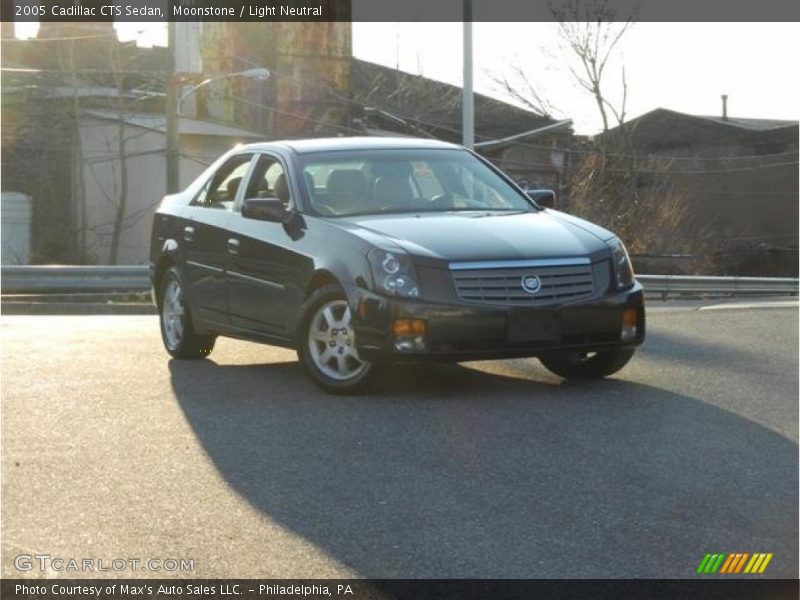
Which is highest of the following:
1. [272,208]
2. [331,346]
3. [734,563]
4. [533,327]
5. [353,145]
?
[353,145]

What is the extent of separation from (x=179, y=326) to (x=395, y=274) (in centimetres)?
275

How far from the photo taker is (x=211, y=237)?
998 cm

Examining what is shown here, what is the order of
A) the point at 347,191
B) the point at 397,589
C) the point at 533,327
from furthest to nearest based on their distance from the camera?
1. the point at 347,191
2. the point at 533,327
3. the point at 397,589

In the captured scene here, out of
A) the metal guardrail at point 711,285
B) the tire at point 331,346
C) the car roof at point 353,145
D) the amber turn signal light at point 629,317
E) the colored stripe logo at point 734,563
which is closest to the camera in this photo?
the colored stripe logo at point 734,563

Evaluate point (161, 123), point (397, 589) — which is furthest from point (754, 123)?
point (397, 589)

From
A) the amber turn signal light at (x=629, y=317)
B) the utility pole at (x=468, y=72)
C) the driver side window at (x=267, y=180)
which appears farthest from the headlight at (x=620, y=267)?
the utility pole at (x=468, y=72)

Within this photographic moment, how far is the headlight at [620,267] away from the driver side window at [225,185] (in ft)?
9.04

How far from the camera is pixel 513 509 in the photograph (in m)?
5.78

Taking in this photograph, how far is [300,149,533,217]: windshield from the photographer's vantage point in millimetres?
9180

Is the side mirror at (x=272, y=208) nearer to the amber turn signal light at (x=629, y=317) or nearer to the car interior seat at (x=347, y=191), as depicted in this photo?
the car interior seat at (x=347, y=191)

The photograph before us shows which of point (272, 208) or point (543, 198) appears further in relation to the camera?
point (543, 198)

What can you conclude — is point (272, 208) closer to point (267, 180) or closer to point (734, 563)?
point (267, 180)

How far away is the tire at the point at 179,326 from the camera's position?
1030 cm

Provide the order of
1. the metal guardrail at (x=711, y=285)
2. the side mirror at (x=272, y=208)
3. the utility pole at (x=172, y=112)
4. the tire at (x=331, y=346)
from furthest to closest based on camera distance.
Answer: the utility pole at (x=172, y=112) < the metal guardrail at (x=711, y=285) < the side mirror at (x=272, y=208) < the tire at (x=331, y=346)
